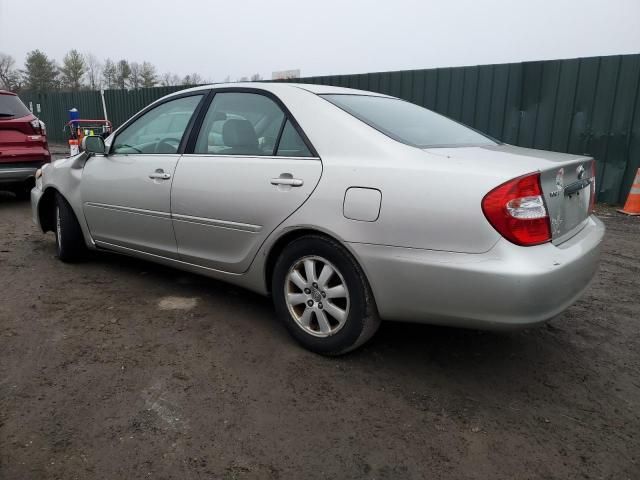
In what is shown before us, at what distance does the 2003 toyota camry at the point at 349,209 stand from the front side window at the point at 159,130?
0.04 ft

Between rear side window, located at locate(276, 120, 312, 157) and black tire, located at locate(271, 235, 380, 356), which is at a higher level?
rear side window, located at locate(276, 120, 312, 157)

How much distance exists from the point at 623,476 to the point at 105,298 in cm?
331

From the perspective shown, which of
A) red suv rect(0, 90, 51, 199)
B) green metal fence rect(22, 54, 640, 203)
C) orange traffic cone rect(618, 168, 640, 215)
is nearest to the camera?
red suv rect(0, 90, 51, 199)

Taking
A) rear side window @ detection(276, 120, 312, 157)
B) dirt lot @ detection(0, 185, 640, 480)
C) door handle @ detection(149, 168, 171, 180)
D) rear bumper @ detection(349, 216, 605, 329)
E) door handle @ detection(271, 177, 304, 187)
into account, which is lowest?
dirt lot @ detection(0, 185, 640, 480)

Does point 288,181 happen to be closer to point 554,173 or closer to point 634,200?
point 554,173

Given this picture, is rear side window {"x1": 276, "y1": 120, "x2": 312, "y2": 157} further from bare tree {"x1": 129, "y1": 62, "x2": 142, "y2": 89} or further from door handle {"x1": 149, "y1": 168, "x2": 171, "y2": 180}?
bare tree {"x1": 129, "y1": 62, "x2": 142, "y2": 89}

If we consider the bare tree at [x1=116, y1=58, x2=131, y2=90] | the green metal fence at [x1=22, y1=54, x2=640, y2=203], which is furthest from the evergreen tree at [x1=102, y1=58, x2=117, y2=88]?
the green metal fence at [x1=22, y1=54, x2=640, y2=203]

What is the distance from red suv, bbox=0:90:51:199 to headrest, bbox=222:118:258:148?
203 inches

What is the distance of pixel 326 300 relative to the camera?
104 inches

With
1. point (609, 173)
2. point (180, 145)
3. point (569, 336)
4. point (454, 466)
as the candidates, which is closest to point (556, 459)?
point (454, 466)

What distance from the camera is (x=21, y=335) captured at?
299 centimetres

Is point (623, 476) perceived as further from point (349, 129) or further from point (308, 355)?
point (349, 129)

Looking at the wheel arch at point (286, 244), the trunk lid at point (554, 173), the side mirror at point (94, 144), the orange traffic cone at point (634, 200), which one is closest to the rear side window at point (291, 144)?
the wheel arch at point (286, 244)

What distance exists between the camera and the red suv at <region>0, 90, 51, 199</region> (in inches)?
268
